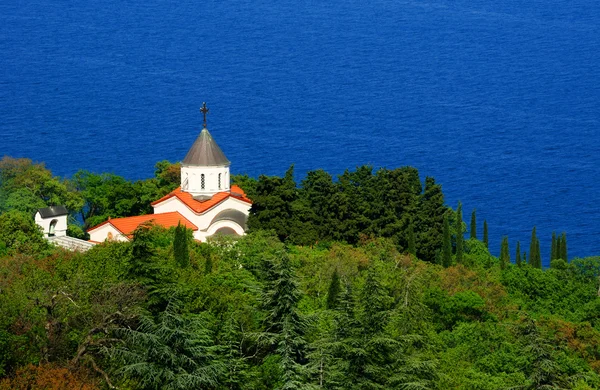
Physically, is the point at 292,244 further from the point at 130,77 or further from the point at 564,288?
the point at 130,77

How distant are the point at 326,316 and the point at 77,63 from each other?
113m

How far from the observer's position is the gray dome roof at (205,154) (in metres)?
54.8

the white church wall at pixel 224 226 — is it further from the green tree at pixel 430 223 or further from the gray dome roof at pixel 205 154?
the green tree at pixel 430 223

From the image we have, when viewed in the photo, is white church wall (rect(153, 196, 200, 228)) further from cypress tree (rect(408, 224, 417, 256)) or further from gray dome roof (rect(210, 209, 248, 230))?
cypress tree (rect(408, 224, 417, 256))

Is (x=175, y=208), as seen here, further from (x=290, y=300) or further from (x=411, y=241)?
(x=290, y=300)

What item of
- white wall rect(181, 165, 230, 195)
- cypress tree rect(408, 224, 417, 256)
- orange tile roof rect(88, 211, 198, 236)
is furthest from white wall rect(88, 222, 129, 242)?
cypress tree rect(408, 224, 417, 256)

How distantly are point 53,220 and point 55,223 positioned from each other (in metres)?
0.17

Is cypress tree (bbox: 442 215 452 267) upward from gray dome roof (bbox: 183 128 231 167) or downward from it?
downward

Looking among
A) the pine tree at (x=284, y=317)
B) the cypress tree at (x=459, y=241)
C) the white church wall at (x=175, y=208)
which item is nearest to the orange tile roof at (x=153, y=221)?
the white church wall at (x=175, y=208)

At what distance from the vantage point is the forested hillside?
29297mm

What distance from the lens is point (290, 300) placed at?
108 feet

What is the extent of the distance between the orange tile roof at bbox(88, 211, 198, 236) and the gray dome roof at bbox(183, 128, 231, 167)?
A: 8.74ft

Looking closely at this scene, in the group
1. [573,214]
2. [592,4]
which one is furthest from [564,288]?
[592,4]

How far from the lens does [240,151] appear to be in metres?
110
